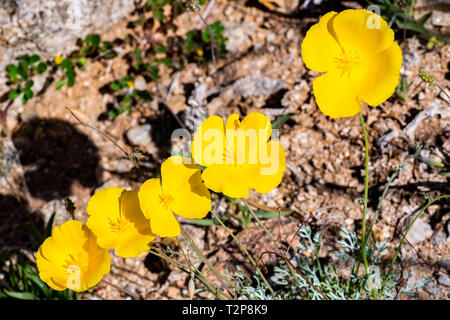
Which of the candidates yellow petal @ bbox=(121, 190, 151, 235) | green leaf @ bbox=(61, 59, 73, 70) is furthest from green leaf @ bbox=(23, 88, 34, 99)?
yellow petal @ bbox=(121, 190, 151, 235)

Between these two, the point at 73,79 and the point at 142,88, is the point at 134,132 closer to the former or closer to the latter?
the point at 142,88

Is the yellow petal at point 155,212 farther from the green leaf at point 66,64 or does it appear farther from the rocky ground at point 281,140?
the green leaf at point 66,64

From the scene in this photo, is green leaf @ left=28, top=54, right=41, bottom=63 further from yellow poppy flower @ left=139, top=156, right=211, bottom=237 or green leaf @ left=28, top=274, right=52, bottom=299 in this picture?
yellow poppy flower @ left=139, top=156, right=211, bottom=237

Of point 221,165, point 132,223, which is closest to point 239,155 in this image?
point 221,165

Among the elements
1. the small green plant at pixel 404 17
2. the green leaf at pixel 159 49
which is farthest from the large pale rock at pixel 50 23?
the small green plant at pixel 404 17

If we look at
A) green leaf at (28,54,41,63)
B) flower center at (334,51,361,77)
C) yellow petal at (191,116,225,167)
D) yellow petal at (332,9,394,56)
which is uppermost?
green leaf at (28,54,41,63)
